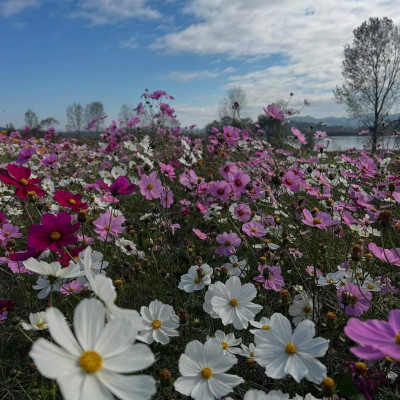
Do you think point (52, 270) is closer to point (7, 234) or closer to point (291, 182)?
point (7, 234)

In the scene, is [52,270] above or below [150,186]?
below

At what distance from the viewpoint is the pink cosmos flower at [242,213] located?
2035 millimetres

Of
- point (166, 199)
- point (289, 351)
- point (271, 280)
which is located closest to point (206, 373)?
point (289, 351)

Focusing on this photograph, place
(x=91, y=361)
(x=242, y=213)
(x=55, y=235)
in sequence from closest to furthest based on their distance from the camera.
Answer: (x=91, y=361), (x=55, y=235), (x=242, y=213)

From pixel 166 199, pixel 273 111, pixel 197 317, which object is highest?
pixel 273 111

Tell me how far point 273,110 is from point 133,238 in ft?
4.21

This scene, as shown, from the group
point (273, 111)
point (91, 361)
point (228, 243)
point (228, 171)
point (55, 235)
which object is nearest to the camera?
point (91, 361)

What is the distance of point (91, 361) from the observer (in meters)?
0.52

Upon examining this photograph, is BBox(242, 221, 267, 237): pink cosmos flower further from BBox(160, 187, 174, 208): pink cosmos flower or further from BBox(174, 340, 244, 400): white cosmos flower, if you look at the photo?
BBox(174, 340, 244, 400): white cosmos flower

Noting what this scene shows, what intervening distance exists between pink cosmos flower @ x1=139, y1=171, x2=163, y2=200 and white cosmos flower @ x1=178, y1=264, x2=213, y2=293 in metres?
0.76

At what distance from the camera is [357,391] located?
69 centimetres

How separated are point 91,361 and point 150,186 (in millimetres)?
1643

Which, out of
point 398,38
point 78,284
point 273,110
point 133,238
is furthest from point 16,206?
point 398,38

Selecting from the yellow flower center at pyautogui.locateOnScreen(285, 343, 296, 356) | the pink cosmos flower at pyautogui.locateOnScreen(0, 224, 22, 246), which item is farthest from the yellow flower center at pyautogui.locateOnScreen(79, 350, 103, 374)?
the pink cosmos flower at pyautogui.locateOnScreen(0, 224, 22, 246)
